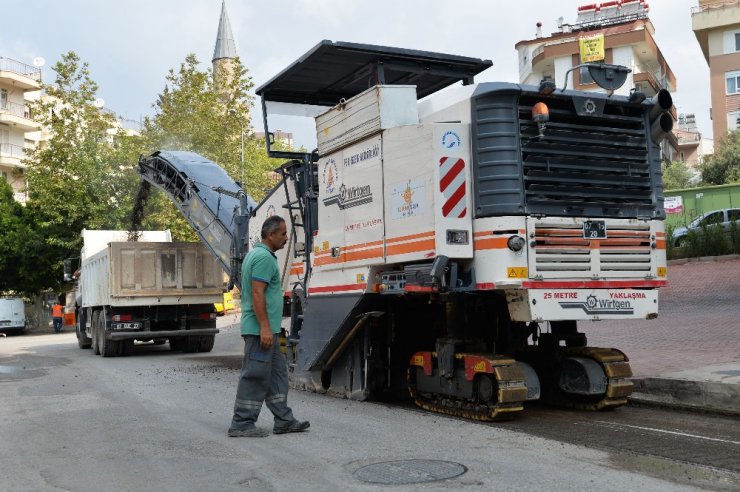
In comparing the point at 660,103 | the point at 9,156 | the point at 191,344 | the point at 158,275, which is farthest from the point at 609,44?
the point at 660,103

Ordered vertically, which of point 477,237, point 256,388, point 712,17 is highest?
point 712,17

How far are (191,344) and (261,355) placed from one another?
12121 millimetres

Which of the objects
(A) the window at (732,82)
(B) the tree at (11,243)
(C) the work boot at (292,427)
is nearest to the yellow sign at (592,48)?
(A) the window at (732,82)

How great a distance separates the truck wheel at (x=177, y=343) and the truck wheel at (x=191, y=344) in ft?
0.56

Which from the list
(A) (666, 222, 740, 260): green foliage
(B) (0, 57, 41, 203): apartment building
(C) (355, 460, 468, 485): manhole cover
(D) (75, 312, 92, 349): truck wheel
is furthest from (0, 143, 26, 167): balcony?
(C) (355, 460, 468, 485): manhole cover

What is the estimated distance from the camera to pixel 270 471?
5523 millimetres

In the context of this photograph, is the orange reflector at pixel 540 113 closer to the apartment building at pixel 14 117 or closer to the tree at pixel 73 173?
the tree at pixel 73 173

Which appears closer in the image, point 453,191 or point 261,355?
point 261,355

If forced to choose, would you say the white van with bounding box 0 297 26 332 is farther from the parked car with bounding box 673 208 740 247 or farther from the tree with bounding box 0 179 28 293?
the parked car with bounding box 673 208 740 247

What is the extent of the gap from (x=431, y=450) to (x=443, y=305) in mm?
2536

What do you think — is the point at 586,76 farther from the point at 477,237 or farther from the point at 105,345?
the point at 105,345

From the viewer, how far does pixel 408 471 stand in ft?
17.8

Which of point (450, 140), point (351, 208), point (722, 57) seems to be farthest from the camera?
point (722, 57)

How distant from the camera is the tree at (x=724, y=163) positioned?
138ft
